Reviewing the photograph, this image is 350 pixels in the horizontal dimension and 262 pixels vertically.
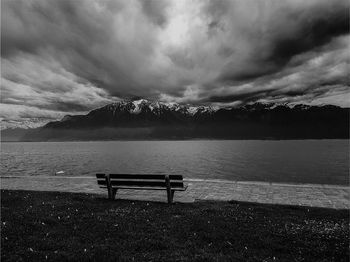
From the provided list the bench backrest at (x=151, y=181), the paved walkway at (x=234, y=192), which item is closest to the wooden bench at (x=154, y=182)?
the bench backrest at (x=151, y=181)

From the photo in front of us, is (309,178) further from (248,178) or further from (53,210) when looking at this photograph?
(53,210)

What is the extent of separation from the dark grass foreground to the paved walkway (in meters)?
1.58

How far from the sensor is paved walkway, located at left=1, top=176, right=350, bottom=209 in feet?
38.7

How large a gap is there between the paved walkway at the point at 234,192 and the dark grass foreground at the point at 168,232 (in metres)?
1.58

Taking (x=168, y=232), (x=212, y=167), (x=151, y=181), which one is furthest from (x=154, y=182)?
(x=212, y=167)

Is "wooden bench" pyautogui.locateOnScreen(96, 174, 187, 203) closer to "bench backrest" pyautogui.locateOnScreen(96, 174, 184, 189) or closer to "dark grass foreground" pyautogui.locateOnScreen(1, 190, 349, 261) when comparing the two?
"bench backrest" pyautogui.locateOnScreen(96, 174, 184, 189)

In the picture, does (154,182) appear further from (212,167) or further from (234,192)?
(212,167)

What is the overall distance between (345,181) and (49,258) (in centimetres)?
3812

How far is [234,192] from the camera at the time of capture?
13.8 m

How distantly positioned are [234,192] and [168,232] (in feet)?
23.5

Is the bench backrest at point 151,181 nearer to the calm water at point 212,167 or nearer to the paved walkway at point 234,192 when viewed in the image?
the paved walkway at point 234,192

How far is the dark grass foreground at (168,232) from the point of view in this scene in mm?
5965

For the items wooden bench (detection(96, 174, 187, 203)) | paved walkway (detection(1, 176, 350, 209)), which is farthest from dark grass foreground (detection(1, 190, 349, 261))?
paved walkway (detection(1, 176, 350, 209))

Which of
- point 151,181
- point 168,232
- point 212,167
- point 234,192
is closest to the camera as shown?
point 168,232
